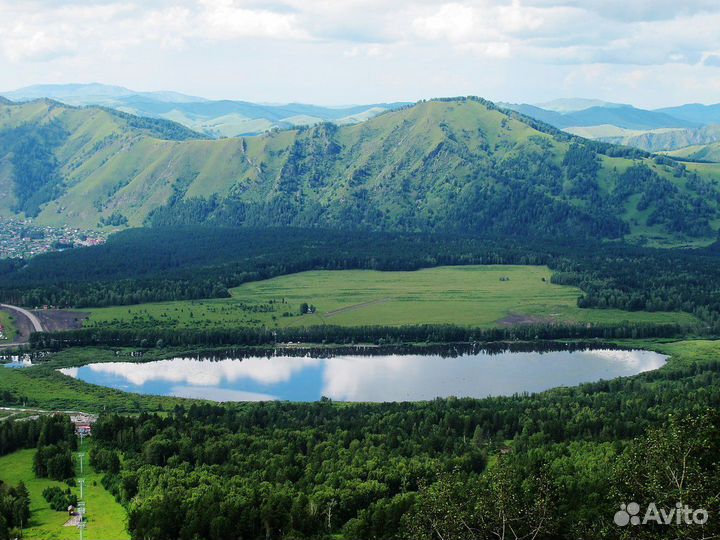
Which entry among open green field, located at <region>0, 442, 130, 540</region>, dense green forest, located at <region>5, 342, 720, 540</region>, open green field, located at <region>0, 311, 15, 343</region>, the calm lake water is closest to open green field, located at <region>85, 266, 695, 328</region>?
open green field, located at <region>0, 311, 15, 343</region>

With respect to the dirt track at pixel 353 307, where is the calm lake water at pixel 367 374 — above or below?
below

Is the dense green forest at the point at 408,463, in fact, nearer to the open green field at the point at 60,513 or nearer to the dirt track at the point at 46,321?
the open green field at the point at 60,513

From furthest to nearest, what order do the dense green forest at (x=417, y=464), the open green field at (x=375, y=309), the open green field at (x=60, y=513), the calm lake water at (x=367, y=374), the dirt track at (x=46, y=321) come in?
1. the open green field at (x=375, y=309)
2. the dirt track at (x=46, y=321)
3. the calm lake water at (x=367, y=374)
4. the open green field at (x=60, y=513)
5. the dense green forest at (x=417, y=464)

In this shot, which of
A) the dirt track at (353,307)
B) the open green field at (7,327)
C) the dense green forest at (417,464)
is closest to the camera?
the dense green forest at (417,464)

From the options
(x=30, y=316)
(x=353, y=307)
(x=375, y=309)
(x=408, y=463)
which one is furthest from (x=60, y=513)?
(x=353, y=307)

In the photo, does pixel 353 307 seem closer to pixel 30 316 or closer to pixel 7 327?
pixel 30 316

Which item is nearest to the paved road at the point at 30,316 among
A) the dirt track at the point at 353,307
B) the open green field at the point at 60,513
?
the dirt track at the point at 353,307

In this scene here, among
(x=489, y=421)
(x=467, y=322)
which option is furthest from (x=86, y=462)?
(x=467, y=322)

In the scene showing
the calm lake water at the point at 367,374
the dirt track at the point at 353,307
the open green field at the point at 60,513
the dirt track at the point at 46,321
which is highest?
the dirt track at the point at 46,321
